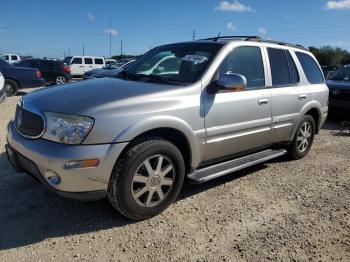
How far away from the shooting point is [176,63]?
4.41 m

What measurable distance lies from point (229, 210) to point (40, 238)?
74.6 inches

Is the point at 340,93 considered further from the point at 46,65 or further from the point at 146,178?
the point at 46,65

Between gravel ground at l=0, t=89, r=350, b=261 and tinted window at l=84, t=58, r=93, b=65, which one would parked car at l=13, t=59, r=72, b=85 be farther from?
gravel ground at l=0, t=89, r=350, b=261

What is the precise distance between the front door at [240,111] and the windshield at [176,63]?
24 cm

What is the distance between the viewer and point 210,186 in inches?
181

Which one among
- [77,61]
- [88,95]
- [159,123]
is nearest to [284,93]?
[159,123]

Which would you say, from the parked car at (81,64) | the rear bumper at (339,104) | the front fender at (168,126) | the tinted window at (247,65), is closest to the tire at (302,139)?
the tinted window at (247,65)

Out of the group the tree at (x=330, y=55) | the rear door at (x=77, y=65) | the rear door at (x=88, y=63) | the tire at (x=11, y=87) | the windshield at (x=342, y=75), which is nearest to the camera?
the windshield at (x=342, y=75)

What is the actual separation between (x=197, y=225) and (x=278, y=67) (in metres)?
2.65

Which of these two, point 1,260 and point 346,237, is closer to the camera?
point 1,260

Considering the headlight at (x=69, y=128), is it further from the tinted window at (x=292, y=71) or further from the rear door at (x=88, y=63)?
the rear door at (x=88, y=63)

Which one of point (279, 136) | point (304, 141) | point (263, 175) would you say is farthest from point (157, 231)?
point (304, 141)

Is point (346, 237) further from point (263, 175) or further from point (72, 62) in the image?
point (72, 62)

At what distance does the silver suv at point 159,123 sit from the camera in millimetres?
3148
